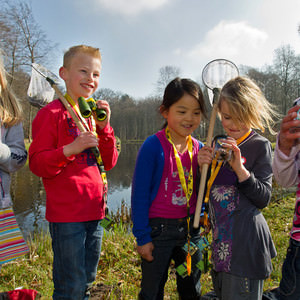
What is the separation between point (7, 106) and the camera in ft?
7.10

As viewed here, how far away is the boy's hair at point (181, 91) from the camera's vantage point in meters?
2.27

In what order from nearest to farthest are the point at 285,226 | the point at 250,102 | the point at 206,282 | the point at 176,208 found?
the point at 250,102 → the point at 176,208 → the point at 206,282 → the point at 285,226

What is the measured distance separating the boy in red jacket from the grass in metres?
1.18

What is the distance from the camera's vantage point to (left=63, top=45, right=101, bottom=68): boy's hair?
2.23 m

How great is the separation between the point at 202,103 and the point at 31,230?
7.01 metres

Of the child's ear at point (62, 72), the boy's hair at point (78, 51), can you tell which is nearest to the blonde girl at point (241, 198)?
the boy's hair at point (78, 51)

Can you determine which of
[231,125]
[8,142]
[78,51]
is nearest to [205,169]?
[231,125]

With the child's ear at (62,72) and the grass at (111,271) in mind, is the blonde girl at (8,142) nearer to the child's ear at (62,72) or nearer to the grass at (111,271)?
the child's ear at (62,72)

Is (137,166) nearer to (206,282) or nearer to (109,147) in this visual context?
(109,147)

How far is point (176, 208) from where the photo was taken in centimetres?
218

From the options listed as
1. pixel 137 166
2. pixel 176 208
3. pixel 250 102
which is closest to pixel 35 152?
pixel 137 166

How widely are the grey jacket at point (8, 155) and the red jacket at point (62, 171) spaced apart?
7.2 inches

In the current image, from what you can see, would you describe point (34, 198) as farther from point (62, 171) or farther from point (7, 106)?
point (62, 171)

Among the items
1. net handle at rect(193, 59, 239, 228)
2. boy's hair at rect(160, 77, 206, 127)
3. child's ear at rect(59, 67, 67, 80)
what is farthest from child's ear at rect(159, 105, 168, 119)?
child's ear at rect(59, 67, 67, 80)
